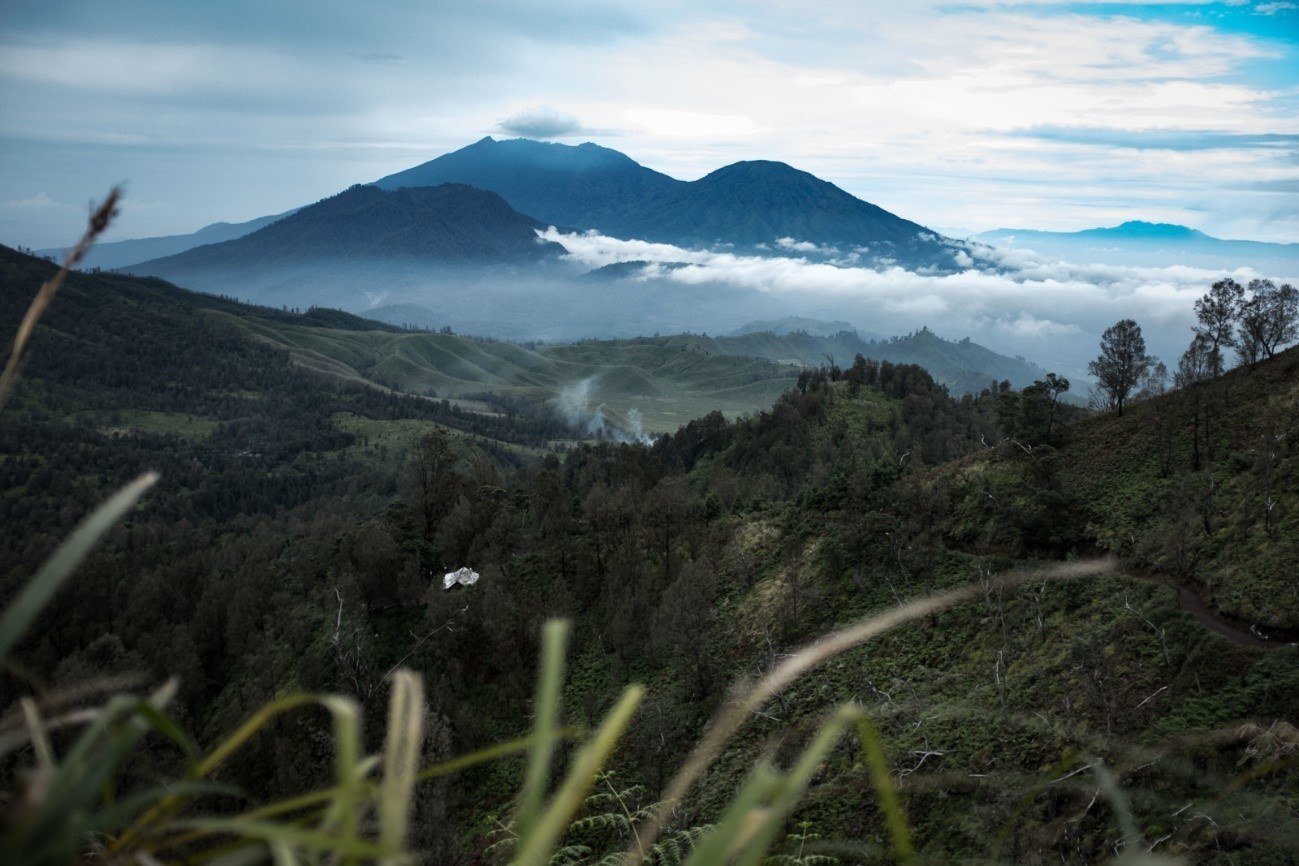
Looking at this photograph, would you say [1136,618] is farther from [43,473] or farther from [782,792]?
[43,473]

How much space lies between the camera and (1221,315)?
32.2 meters

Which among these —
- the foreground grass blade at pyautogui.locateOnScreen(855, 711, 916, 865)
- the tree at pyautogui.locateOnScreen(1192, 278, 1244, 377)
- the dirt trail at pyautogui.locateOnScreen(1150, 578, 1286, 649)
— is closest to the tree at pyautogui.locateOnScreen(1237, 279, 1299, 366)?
the tree at pyautogui.locateOnScreen(1192, 278, 1244, 377)

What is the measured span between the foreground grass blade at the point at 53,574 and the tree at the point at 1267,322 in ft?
132

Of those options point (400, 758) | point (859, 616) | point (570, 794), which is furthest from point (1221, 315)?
point (400, 758)

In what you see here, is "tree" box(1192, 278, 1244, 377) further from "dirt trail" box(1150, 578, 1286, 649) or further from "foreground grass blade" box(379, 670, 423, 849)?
"foreground grass blade" box(379, 670, 423, 849)

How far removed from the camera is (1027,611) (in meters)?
20.9

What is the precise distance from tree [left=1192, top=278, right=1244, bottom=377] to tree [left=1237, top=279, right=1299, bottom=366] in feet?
1.18

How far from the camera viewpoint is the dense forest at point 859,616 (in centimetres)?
1170

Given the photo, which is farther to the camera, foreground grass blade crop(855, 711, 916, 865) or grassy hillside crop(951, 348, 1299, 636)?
grassy hillside crop(951, 348, 1299, 636)

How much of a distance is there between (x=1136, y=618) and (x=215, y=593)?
1883 inches

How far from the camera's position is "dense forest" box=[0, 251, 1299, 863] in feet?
38.4

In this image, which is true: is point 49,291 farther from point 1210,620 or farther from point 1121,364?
point 1121,364

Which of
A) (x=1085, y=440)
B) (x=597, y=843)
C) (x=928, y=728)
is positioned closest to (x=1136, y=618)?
(x=928, y=728)

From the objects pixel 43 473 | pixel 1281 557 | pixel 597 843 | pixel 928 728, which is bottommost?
Result: pixel 43 473
